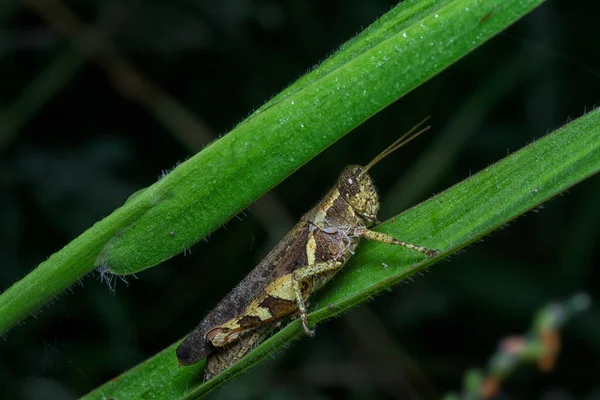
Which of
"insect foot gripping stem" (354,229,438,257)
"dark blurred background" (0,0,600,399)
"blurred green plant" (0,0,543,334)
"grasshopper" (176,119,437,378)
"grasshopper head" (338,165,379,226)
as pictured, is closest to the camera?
"blurred green plant" (0,0,543,334)

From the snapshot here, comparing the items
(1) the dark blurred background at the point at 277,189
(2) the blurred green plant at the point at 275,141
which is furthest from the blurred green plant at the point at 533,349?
(2) the blurred green plant at the point at 275,141

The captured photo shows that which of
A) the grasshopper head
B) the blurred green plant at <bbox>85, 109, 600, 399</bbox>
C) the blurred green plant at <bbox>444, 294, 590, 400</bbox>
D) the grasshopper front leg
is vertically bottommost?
the blurred green plant at <bbox>444, 294, 590, 400</bbox>

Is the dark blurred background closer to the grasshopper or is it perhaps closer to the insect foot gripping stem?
the grasshopper

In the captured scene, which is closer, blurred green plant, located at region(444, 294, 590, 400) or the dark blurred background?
blurred green plant, located at region(444, 294, 590, 400)

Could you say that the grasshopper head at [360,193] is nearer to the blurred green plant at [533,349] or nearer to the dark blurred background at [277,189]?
the blurred green plant at [533,349]

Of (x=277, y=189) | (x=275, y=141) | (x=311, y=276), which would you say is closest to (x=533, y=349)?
(x=311, y=276)

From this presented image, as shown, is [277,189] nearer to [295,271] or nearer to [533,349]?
[295,271]

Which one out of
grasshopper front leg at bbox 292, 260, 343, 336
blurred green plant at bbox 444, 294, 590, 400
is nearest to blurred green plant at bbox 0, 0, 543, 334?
grasshopper front leg at bbox 292, 260, 343, 336

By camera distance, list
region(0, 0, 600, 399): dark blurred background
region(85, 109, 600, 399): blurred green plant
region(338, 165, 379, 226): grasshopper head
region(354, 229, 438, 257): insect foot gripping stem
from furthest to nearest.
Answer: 1. region(0, 0, 600, 399): dark blurred background
2. region(338, 165, 379, 226): grasshopper head
3. region(354, 229, 438, 257): insect foot gripping stem
4. region(85, 109, 600, 399): blurred green plant
